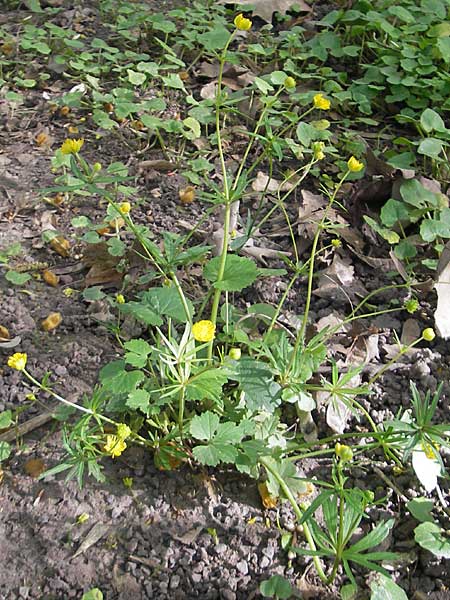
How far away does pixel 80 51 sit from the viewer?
10.5 feet

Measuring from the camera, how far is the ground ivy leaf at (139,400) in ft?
4.98

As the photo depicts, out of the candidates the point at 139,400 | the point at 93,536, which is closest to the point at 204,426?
the point at 139,400

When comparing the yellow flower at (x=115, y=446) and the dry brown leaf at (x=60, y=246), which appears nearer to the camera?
the yellow flower at (x=115, y=446)

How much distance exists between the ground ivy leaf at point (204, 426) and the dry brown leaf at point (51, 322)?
26.6 inches

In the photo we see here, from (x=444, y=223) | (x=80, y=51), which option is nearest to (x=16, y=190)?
(x=80, y=51)

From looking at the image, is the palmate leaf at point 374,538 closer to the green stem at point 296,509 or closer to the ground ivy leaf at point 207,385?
the green stem at point 296,509

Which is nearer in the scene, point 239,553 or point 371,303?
point 239,553

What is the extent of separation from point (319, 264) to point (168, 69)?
54.5 inches

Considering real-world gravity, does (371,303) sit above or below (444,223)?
below

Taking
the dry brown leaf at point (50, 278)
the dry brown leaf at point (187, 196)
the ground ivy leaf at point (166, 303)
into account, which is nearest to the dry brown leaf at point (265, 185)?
the dry brown leaf at point (187, 196)

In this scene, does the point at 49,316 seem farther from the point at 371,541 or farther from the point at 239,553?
the point at 371,541

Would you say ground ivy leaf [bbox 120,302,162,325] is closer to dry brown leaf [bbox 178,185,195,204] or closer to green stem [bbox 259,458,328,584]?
green stem [bbox 259,458,328,584]

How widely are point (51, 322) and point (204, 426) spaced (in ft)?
2.35

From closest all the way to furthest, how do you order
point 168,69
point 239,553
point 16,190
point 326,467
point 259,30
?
point 239,553 → point 326,467 → point 16,190 → point 168,69 → point 259,30
